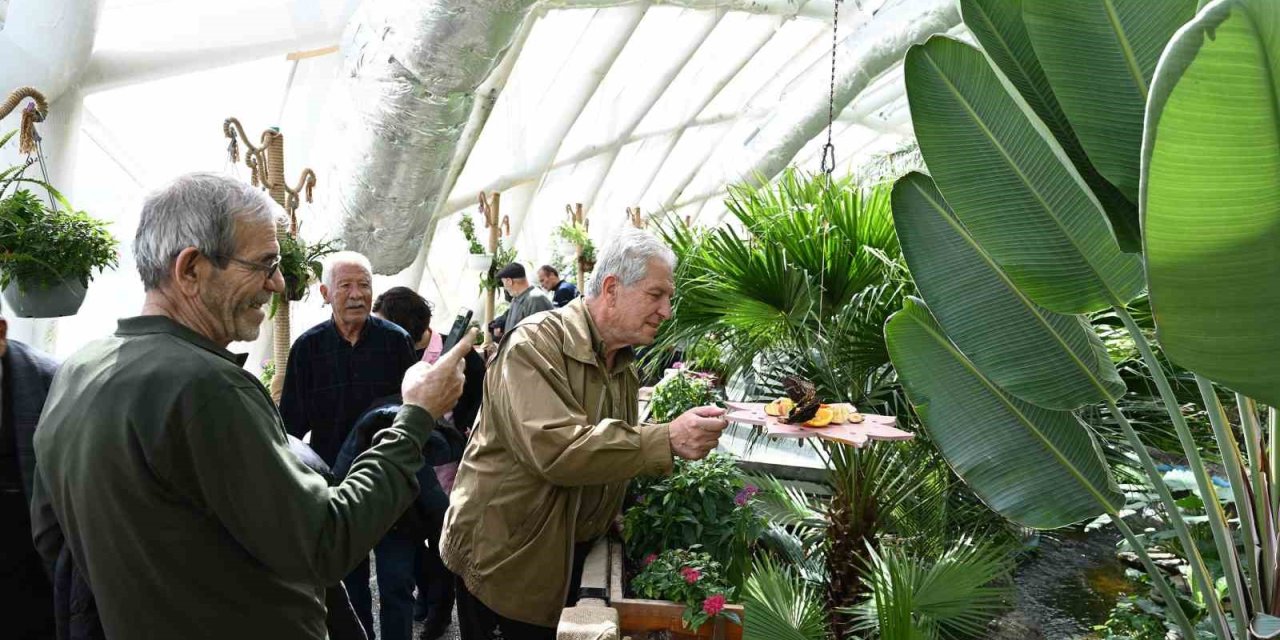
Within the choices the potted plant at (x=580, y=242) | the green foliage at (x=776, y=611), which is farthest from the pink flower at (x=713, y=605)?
the potted plant at (x=580, y=242)

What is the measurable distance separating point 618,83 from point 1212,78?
1411 cm

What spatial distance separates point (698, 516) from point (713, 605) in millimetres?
417

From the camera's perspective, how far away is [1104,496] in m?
2.19

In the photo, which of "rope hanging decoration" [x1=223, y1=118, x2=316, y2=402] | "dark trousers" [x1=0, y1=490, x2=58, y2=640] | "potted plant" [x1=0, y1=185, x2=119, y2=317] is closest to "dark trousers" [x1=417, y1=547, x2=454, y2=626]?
"rope hanging decoration" [x1=223, y1=118, x2=316, y2=402]

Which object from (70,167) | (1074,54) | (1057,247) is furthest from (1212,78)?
(70,167)

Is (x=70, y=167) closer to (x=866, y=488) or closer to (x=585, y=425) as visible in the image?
(x=585, y=425)

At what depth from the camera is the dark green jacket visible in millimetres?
1282

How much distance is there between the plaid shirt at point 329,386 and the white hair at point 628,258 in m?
1.53

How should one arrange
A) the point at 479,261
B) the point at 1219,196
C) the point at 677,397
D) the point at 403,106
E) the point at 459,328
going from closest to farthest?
1. the point at 1219,196
2. the point at 459,328
3. the point at 677,397
4. the point at 403,106
5. the point at 479,261

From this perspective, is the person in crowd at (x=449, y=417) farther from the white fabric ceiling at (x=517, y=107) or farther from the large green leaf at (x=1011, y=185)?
the large green leaf at (x=1011, y=185)

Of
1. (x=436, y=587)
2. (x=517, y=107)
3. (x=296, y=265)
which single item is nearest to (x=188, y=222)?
(x=296, y=265)

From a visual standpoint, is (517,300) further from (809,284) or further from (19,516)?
(19,516)

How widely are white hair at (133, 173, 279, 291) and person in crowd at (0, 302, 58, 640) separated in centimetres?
85

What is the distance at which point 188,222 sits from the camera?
4.56 ft
